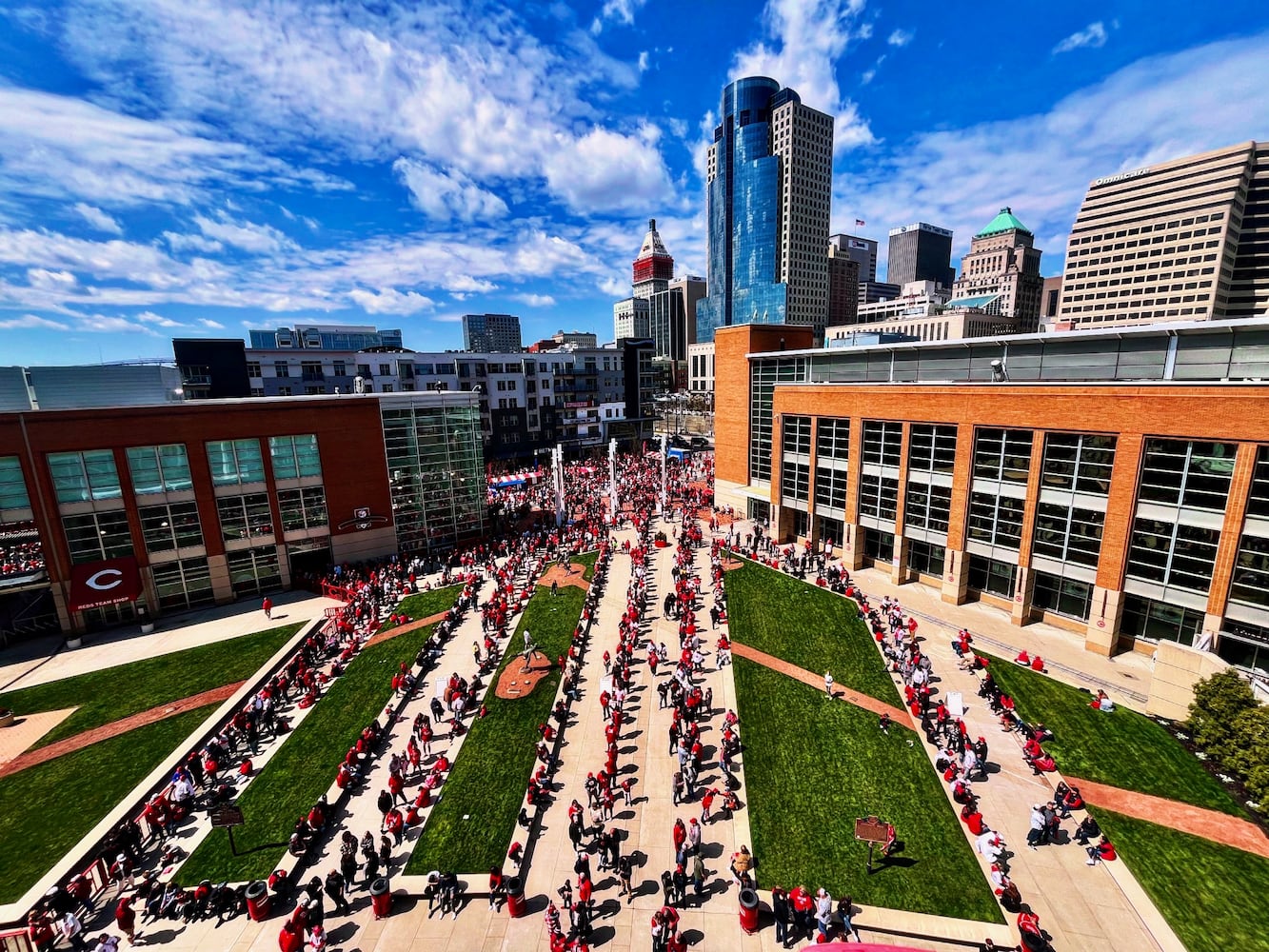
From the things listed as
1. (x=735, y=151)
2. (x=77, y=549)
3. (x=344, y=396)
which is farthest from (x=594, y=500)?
(x=735, y=151)

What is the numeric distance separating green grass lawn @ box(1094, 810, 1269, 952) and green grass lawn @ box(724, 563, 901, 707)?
299 inches

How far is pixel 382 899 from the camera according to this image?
1352 cm

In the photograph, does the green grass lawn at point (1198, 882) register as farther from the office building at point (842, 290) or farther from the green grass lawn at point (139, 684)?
the office building at point (842, 290)

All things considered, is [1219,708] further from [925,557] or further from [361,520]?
[361,520]

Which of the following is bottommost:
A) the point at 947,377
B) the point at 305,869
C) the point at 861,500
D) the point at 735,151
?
the point at 305,869

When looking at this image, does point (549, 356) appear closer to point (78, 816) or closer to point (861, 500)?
point (861, 500)

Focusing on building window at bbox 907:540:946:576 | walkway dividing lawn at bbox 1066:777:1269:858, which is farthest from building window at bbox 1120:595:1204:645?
walkway dividing lawn at bbox 1066:777:1269:858

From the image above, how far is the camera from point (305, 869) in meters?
15.1

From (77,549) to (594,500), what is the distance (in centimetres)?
3448

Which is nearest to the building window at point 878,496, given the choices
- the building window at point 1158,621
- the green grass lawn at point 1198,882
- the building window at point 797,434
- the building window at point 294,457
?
the building window at point 797,434

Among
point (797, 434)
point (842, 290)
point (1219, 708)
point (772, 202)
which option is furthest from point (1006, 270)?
point (1219, 708)

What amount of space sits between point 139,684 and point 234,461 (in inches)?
529

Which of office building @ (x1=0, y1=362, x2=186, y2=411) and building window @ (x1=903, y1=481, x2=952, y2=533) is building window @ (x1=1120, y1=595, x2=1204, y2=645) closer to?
building window @ (x1=903, y1=481, x2=952, y2=533)

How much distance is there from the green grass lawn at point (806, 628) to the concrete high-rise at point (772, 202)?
397 feet
